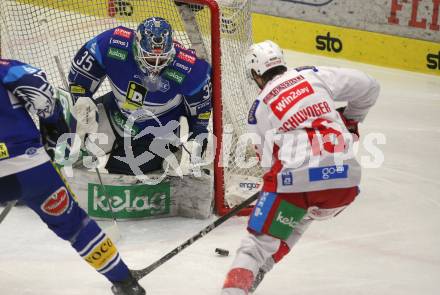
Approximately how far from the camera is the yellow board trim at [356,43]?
6.82m

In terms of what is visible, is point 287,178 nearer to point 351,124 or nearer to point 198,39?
point 351,124

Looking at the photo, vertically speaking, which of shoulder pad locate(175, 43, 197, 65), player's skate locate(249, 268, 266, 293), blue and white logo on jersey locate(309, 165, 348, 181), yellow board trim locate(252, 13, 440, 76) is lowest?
yellow board trim locate(252, 13, 440, 76)

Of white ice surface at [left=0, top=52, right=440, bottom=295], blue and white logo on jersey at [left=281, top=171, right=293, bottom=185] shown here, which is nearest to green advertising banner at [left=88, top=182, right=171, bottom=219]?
white ice surface at [left=0, top=52, right=440, bottom=295]

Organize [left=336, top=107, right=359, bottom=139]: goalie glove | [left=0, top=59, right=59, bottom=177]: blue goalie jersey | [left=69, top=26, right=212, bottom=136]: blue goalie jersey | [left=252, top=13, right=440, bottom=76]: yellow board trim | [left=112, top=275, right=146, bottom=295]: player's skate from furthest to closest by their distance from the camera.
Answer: [left=252, top=13, right=440, bottom=76]: yellow board trim → [left=69, top=26, right=212, bottom=136]: blue goalie jersey → [left=336, top=107, right=359, bottom=139]: goalie glove → [left=112, top=275, right=146, bottom=295]: player's skate → [left=0, top=59, right=59, bottom=177]: blue goalie jersey

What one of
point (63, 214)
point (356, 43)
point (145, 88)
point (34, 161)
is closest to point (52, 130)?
point (34, 161)

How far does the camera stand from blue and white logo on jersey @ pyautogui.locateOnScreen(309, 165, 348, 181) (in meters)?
3.13

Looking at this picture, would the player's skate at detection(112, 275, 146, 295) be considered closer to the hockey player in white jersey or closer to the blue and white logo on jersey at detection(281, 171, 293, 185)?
the hockey player in white jersey

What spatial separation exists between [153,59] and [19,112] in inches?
44.1

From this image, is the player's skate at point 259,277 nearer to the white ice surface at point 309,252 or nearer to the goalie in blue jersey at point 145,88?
the white ice surface at point 309,252

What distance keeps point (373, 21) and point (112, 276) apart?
4292 millimetres

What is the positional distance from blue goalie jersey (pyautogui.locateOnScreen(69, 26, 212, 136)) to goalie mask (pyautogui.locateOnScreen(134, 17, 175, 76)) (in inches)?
4.6

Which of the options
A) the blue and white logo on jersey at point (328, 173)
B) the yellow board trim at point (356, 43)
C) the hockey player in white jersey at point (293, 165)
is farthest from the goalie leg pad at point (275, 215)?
the yellow board trim at point (356, 43)

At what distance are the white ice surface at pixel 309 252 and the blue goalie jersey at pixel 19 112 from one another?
0.77 metres

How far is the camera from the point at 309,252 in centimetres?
409
